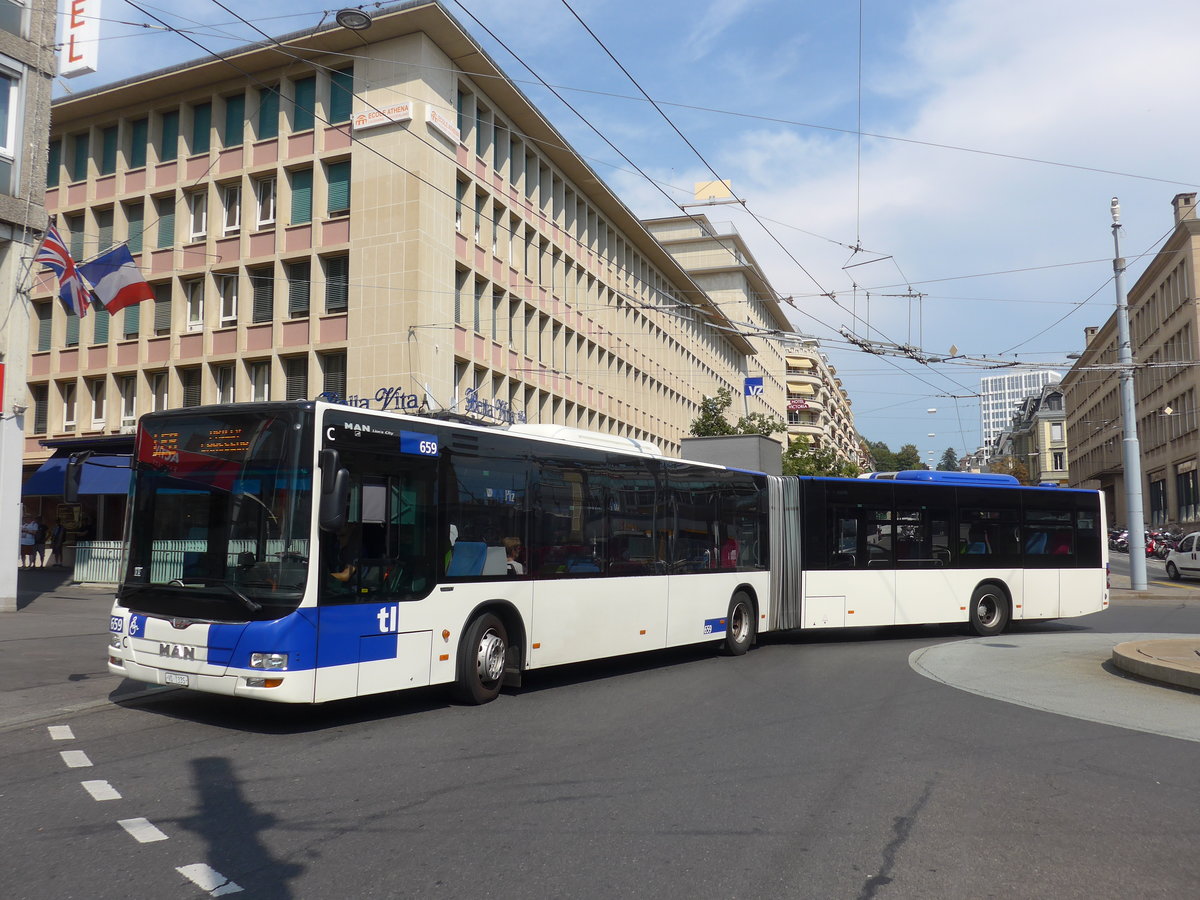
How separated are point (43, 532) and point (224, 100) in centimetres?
1486

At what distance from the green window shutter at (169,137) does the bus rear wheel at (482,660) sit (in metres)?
28.3

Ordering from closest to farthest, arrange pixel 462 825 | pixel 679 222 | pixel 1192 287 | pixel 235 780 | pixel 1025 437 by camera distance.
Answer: pixel 462 825 < pixel 235 780 < pixel 1192 287 < pixel 679 222 < pixel 1025 437

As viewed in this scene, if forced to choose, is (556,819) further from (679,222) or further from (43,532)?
(679,222)

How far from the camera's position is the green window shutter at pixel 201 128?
3272 centimetres

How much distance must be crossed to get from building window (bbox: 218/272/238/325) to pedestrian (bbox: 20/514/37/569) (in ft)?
27.2

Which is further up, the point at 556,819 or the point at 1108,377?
the point at 1108,377

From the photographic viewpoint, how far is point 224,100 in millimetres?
32469

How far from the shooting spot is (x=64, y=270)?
65.0 feet

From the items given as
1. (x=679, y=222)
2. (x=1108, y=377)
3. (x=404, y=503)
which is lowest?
(x=404, y=503)

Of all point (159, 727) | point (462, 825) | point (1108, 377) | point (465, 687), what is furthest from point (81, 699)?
point (1108, 377)

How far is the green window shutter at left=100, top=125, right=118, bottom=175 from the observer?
3466 centimetres

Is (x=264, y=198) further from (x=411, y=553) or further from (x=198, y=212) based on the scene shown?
(x=411, y=553)

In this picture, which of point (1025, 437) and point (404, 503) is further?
point (1025, 437)

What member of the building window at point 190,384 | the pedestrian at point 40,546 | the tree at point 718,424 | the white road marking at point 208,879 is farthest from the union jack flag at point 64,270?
the tree at point 718,424
